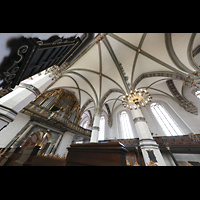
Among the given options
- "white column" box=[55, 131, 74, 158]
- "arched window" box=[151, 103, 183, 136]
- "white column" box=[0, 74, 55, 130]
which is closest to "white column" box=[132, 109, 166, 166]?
"arched window" box=[151, 103, 183, 136]

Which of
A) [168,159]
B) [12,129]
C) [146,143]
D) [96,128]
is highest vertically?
[96,128]

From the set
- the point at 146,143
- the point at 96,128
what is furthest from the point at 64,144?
the point at 146,143

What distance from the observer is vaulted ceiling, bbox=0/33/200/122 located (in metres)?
6.40

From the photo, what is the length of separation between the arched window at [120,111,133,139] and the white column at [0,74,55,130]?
10272mm

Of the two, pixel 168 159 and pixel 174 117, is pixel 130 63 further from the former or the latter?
pixel 168 159

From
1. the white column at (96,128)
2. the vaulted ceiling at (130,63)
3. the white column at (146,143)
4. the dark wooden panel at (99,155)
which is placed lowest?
the dark wooden panel at (99,155)

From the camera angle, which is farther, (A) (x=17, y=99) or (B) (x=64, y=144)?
(B) (x=64, y=144)

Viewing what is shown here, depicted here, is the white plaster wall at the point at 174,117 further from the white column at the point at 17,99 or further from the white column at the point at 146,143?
the white column at the point at 17,99

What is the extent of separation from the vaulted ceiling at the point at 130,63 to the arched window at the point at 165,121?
2077mm

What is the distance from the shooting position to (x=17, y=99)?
10.9 ft

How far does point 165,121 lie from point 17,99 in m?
12.9

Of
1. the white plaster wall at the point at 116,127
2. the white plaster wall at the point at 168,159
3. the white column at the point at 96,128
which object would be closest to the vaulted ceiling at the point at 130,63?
the white column at the point at 96,128

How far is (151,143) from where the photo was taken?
4.77 metres

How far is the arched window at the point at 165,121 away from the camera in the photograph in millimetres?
8501
